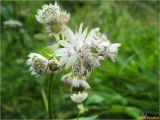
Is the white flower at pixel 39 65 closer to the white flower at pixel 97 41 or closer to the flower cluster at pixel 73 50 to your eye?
the flower cluster at pixel 73 50

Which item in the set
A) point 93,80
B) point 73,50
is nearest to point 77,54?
point 73,50

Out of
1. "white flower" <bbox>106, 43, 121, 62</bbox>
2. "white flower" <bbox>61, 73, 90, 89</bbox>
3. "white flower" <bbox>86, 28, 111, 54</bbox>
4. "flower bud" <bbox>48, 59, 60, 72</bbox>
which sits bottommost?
"white flower" <bbox>61, 73, 90, 89</bbox>

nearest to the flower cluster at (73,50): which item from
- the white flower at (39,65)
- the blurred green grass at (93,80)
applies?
the white flower at (39,65)

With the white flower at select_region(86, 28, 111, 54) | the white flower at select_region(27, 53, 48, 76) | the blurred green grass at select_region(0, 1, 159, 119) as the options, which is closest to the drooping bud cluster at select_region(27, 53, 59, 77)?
the white flower at select_region(27, 53, 48, 76)

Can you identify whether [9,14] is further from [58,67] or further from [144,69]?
[58,67]

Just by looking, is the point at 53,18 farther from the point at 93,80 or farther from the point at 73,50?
the point at 93,80

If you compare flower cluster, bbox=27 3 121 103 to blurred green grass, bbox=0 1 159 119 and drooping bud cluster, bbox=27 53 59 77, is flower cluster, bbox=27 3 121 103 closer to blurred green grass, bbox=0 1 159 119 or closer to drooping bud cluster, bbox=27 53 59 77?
drooping bud cluster, bbox=27 53 59 77

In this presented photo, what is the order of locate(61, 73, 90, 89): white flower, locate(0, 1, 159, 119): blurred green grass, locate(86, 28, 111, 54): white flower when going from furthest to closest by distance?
locate(0, 1, 159, 119): blurred green grass < locate(61, 73, 90, 89): white flower < locate(86, 28, 111, 54): white flower
